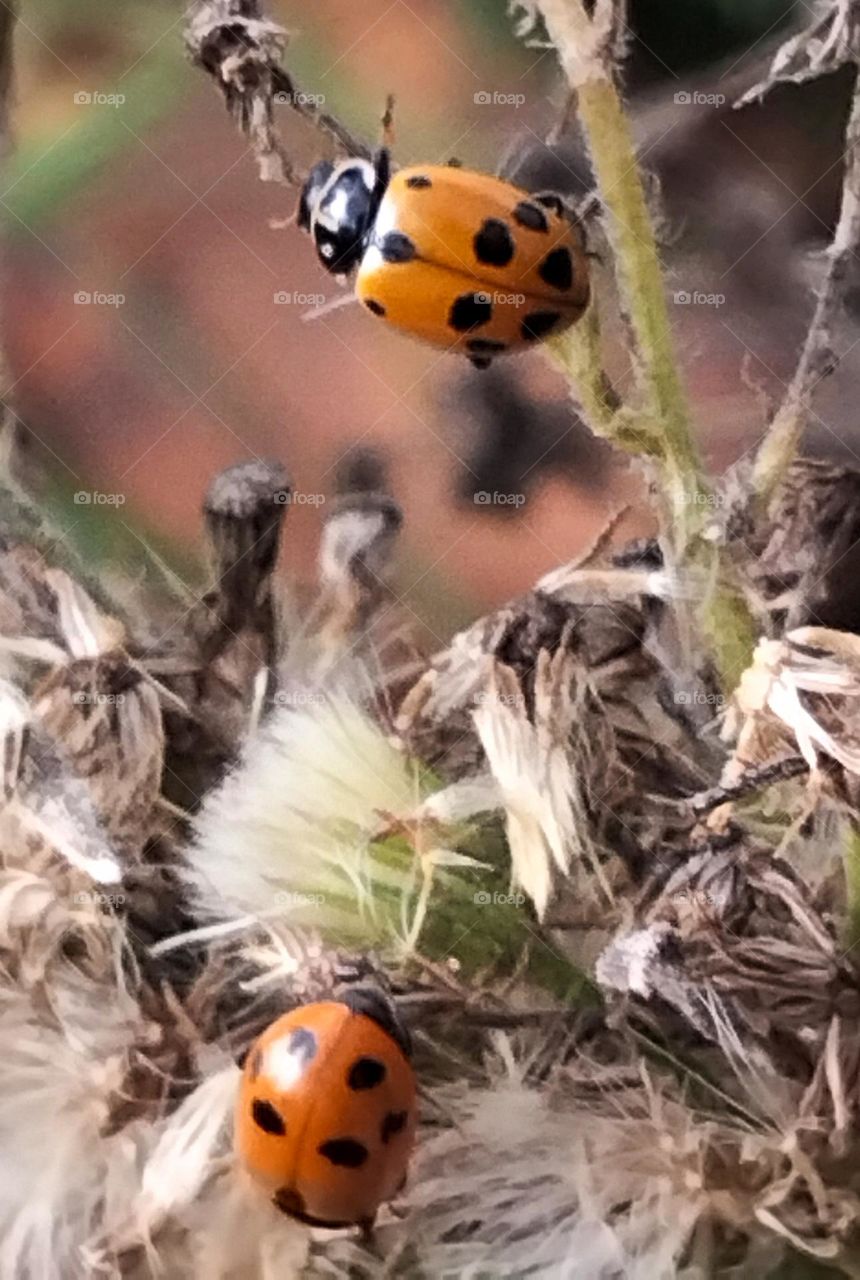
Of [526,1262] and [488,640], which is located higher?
[488,640]

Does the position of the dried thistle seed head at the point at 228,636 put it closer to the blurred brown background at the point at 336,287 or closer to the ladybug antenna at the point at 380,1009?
the blurred brown background at the point at 336,287

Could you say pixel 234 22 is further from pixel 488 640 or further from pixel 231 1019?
pixel 231 1019

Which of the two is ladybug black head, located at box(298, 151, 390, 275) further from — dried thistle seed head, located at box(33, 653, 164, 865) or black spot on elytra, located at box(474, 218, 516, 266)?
dried thistle seed head, located at box(33, 653, 164, 865)

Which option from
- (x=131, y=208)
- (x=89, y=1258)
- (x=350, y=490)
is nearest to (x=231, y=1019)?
(x=89, y=1258)

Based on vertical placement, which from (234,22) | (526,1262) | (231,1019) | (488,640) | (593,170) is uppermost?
(234,22)

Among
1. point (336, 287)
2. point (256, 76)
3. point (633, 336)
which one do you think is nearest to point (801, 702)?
point (633, 336)
